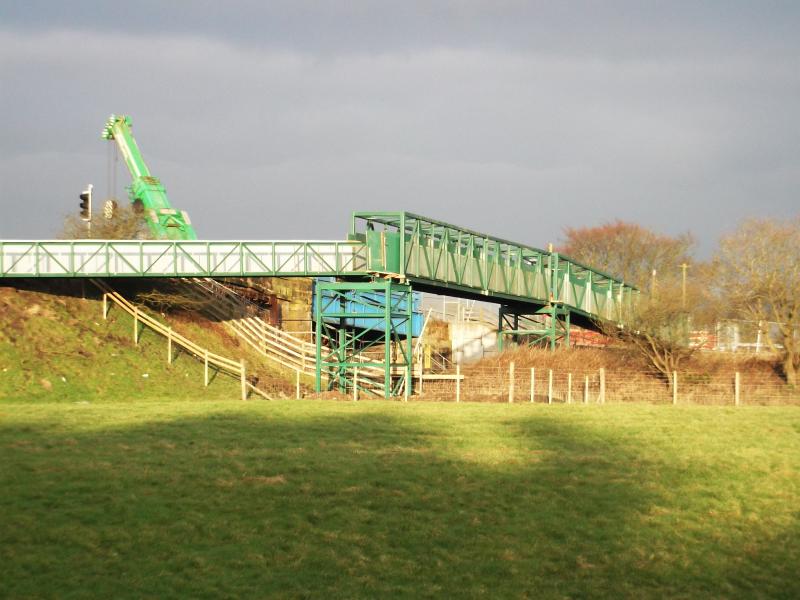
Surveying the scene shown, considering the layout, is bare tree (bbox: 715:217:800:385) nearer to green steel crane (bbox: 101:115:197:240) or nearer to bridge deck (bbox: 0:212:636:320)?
bridge deck (bbox: 0:212:636:320)

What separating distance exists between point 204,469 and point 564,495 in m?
5.83

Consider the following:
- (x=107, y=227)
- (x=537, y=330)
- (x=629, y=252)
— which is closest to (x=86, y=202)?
(x=107, y=227)

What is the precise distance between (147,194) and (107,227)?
34.3 feet

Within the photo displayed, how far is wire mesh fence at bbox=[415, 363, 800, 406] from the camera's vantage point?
109 ft

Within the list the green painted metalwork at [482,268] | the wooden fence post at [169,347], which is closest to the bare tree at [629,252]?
the green painted metalwork at [482,268]

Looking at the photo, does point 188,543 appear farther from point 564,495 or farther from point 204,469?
point 564,495

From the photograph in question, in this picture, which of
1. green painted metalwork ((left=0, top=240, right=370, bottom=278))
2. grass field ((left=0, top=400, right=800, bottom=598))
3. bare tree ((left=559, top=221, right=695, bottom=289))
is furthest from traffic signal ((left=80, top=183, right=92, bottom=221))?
bare tree ((left=559, top=221, right=695, bottom=289))

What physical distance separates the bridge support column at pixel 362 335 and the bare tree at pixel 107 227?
384 inches

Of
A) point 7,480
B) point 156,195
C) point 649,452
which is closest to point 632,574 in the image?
point 649,452

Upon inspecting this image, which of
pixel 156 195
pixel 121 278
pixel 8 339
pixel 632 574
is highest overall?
pixel 156 195

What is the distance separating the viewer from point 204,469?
16.1 m

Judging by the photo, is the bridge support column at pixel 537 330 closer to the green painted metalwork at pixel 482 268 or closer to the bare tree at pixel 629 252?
the green painted metalwork at pixel 482 268

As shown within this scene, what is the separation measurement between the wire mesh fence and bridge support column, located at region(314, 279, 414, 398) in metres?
2.07

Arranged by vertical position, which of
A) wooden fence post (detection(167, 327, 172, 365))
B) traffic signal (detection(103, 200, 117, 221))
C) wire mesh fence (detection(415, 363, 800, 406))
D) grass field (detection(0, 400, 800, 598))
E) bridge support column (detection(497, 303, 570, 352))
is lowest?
grass field (detection(0, 400, 800, 598))
